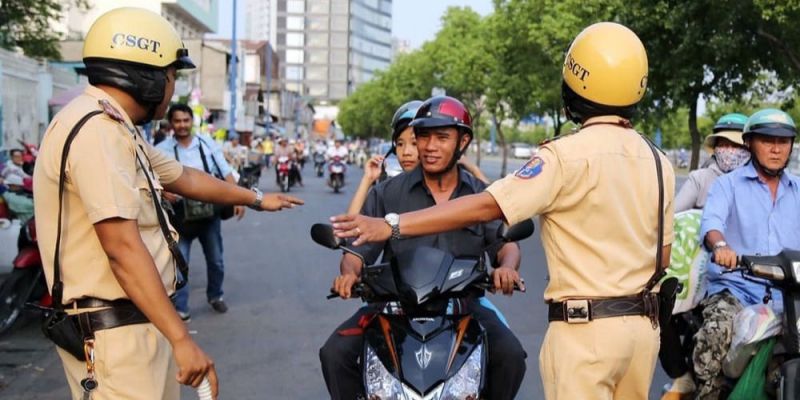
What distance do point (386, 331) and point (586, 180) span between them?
93 cm

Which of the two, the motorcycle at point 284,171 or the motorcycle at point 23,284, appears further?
the motorcycle at point 284,171

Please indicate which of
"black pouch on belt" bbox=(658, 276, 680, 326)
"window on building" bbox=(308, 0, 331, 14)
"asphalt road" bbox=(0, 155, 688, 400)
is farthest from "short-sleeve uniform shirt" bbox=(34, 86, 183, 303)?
"window on building" bbox=(308, 0, 331, 14)

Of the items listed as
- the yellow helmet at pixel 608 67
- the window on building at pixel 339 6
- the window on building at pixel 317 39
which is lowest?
the yellow helmet at pixel 608 67

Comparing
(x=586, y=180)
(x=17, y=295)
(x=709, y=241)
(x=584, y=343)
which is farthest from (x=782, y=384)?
(x=17, y=295)

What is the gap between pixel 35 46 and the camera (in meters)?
24.3

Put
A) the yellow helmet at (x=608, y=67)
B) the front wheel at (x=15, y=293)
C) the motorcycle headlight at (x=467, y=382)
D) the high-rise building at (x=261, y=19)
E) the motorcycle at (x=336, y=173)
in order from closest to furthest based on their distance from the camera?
the yellow helmet at (x=608, y=67) < the motorcycle headlight at (x=467, y=382) < the front wheel at (x=15, y=293) < the motorcycle at (x=336, y=173) < the high-rise building at (x=261, y=19)

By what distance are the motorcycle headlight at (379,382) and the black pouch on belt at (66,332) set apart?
38.1 inches

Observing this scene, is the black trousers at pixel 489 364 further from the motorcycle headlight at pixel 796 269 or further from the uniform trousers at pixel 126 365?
the motorcycle headlight at pixel 796 269

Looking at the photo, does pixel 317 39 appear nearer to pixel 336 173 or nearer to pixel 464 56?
pixel 464 56

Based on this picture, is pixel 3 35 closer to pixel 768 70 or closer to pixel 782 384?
pixel 768 70

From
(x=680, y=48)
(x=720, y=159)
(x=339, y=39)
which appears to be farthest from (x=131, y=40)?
(x=339, y=39)

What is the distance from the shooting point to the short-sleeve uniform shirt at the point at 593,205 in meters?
2.90

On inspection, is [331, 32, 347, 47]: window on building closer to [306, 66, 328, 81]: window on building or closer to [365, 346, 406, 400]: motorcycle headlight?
[306, 66, 328, 81]: window on building

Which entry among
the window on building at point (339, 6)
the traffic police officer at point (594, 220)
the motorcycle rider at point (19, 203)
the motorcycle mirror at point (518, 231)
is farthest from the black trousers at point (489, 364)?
the window on building at point (339, 6)
